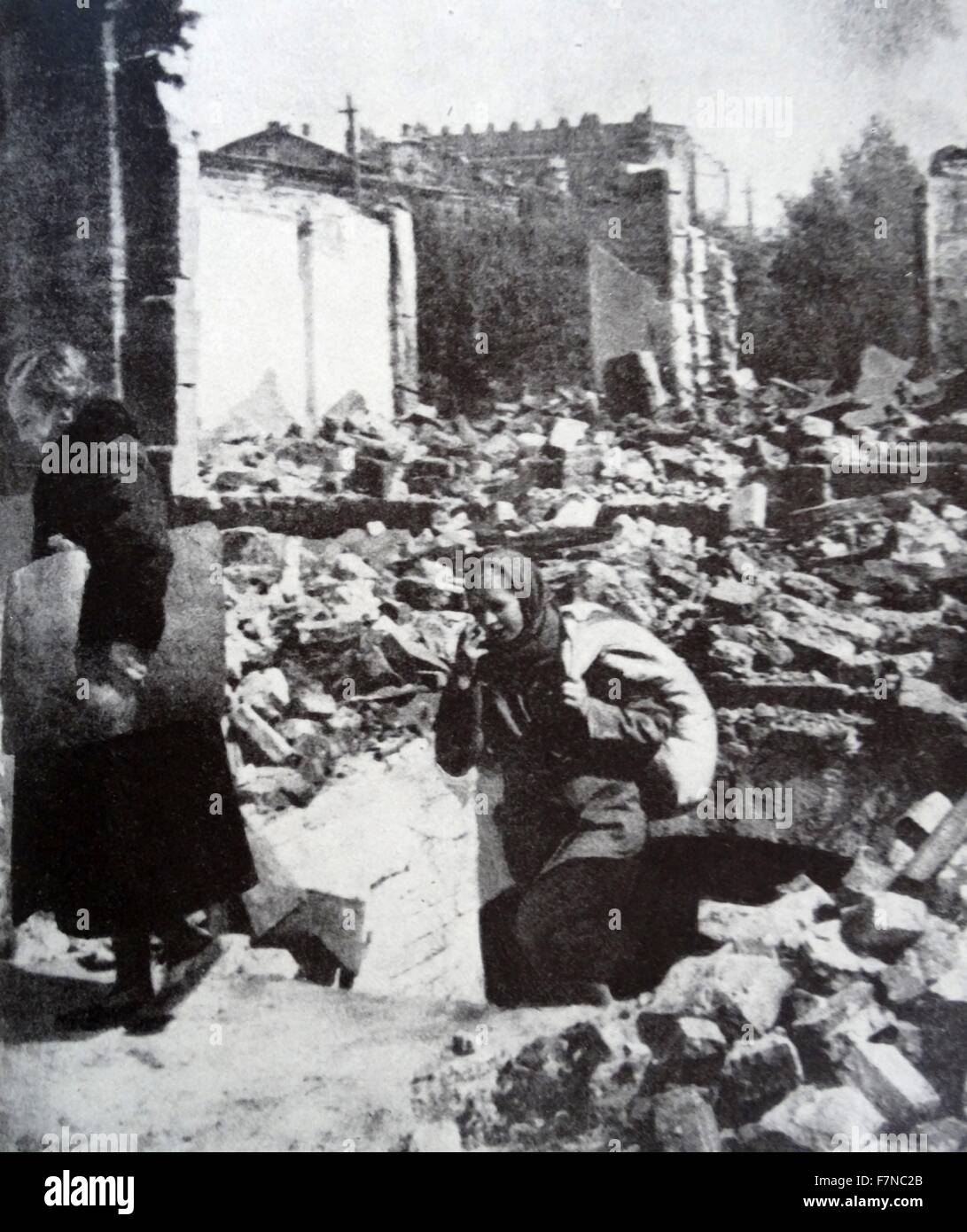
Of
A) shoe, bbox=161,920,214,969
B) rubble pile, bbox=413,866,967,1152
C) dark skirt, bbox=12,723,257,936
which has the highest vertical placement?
dark skirt, bbox=12,723,257,936

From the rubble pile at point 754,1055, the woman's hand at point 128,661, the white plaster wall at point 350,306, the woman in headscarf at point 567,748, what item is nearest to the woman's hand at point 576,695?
the woman in headscarf at point 567,748

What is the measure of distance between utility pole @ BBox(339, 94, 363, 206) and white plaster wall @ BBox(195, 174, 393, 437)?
0.17 m

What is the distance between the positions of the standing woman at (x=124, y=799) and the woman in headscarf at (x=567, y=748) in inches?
37.4

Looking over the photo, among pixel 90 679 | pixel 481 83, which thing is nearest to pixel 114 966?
pixel 90 679

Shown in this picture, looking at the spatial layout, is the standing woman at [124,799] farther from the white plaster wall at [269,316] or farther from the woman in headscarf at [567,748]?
the woman in headscarf at [567,748]

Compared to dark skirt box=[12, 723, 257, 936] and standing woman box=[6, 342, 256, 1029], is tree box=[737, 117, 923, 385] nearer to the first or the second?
standing woman box=[6, 342, 256, 1029]

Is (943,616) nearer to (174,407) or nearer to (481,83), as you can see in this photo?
(481,83)

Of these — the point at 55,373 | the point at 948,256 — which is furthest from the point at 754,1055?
the point at 55,373

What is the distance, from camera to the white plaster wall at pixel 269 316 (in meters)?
3.49

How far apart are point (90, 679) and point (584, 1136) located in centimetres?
244

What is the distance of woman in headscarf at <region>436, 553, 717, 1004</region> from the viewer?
3285mm

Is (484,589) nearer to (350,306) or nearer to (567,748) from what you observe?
(567,748)

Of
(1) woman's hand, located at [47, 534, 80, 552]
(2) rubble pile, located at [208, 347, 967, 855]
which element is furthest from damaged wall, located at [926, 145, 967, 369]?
(1) woman's hand, located at [47, 534, 80, 552]

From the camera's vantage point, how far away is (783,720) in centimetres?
334
